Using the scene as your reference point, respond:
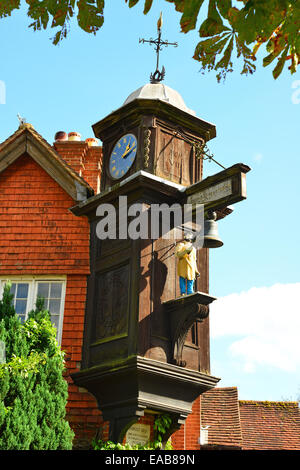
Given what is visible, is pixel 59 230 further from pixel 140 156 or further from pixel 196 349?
pixel 196 349

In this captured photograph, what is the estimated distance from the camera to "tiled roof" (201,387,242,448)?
53.6 ft

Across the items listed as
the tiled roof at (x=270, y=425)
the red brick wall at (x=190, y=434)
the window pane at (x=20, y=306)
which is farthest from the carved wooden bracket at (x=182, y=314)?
the tiled roof at (x=270, y=425)

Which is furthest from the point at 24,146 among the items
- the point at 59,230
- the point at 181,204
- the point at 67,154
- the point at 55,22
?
the point at 55,22

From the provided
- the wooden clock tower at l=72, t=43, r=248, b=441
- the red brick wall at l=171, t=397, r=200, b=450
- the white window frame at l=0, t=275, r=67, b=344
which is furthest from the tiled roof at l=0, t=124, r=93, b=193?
the red brick wall at l=171, t=397, r=200, b=450

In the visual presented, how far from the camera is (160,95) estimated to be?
1305 cm

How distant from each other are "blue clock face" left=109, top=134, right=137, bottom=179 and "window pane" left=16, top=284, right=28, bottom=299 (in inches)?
121

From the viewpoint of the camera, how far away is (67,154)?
15312 mm

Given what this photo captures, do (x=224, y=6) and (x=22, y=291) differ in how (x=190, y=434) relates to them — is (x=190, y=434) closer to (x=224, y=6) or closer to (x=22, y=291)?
(x=22, y=291)

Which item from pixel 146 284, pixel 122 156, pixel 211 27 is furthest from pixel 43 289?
pixel 211 27

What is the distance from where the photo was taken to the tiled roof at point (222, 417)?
1633 cm

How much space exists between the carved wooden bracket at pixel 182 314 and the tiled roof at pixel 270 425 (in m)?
9.67

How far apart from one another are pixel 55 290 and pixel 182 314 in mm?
3220

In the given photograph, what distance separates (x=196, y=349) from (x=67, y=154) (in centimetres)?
630

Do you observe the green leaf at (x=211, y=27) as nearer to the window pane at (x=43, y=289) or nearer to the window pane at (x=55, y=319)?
the window pane at (x=55, y=319)
